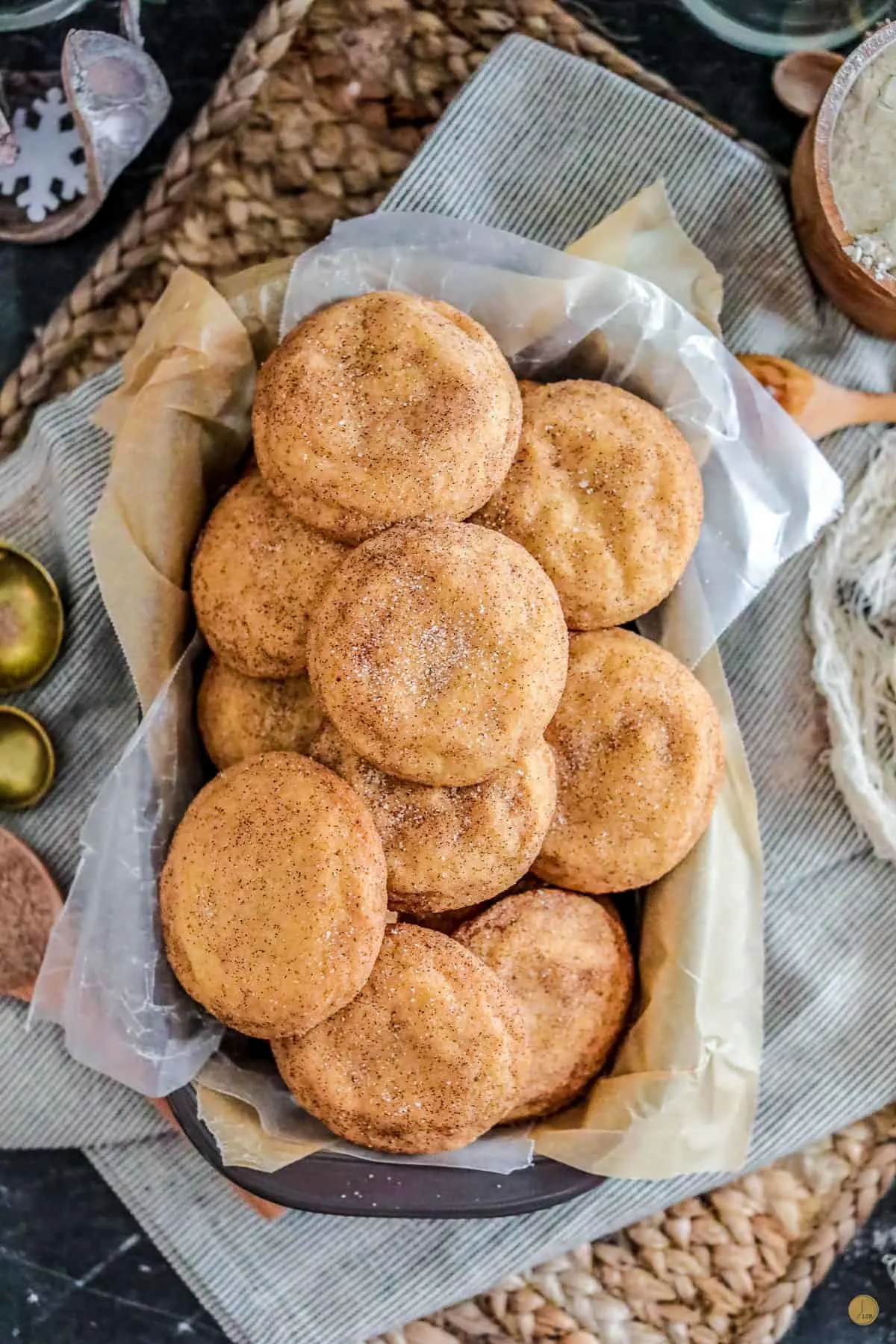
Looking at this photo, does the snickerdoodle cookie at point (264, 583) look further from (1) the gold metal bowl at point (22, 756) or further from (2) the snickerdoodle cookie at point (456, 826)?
(1) the gold metal bowl at point (22, 756)

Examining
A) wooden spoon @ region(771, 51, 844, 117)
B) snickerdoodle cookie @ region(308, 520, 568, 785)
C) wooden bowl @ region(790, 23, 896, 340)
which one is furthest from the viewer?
wooden spoon @ region(771, 51, 844, 117)

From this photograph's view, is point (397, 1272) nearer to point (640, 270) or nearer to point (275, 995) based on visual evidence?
point (275, 995)

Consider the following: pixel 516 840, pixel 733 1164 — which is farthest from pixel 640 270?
pixel 733 1164

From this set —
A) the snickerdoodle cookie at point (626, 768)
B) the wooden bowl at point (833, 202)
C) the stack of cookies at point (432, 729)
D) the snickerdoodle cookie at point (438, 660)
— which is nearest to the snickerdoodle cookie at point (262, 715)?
the stack of cookies at point (432, 729)

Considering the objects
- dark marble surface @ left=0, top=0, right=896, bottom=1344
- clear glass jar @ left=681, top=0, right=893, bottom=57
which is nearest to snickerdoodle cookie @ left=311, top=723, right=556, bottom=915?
dark marble surface @ left=0, top=0, right=896, bottom=1344

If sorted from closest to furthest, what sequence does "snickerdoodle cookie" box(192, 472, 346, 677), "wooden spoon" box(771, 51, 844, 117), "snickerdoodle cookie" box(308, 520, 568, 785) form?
"snickerdoodle cookie" box(308, 520, 568, 785) → "snickerdoodle cookie" box(192, 472, 346, 677) → "wooden spoon" box(771, 51, 844, 117)

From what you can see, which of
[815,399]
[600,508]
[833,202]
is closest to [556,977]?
[600,508]

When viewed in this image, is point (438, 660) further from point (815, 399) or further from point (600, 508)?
point (815, 399)

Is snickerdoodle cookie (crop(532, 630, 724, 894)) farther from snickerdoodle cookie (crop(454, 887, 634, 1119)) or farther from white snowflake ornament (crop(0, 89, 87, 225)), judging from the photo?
white snowflake ornament (crop(0, 89, 87, 225))
